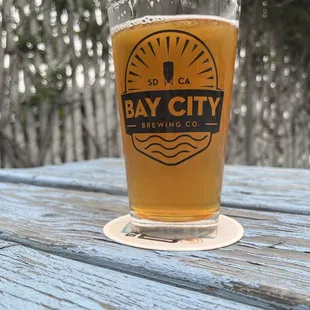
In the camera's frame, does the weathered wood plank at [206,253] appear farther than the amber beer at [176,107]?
No

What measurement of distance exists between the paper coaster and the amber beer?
23 mm

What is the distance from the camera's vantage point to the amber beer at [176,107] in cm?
51

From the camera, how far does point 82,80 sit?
2.56m

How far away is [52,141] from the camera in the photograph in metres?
2.39

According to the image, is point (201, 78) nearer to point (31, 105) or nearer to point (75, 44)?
point (31, 105)

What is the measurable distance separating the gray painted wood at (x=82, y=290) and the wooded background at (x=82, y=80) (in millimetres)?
1847

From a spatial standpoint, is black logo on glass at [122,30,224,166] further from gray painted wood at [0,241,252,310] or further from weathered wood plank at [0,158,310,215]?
weathered wood plank at [0,158,310,215]

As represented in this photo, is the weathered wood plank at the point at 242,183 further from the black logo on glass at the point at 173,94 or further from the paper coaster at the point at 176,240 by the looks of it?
the black logo on glass at the point at 173,94

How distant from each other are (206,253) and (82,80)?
2204mm

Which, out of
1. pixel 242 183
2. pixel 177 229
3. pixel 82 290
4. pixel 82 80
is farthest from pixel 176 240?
pixel 82 80

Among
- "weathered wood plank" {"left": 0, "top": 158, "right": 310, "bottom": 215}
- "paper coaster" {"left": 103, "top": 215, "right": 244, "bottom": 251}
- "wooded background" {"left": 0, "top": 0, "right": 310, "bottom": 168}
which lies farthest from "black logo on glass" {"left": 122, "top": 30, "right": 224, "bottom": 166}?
"wooded background" {"left": 0, "top": 0, "right": 310, "bottom": 168}

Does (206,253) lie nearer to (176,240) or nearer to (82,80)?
(176,240)

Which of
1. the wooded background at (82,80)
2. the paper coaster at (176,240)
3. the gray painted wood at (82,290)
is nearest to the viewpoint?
the gray painted wood at (82,290)

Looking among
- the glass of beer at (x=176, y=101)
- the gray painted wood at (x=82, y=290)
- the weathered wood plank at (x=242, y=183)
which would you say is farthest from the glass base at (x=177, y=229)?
the weathered wood plank at (x=242, y=183)
